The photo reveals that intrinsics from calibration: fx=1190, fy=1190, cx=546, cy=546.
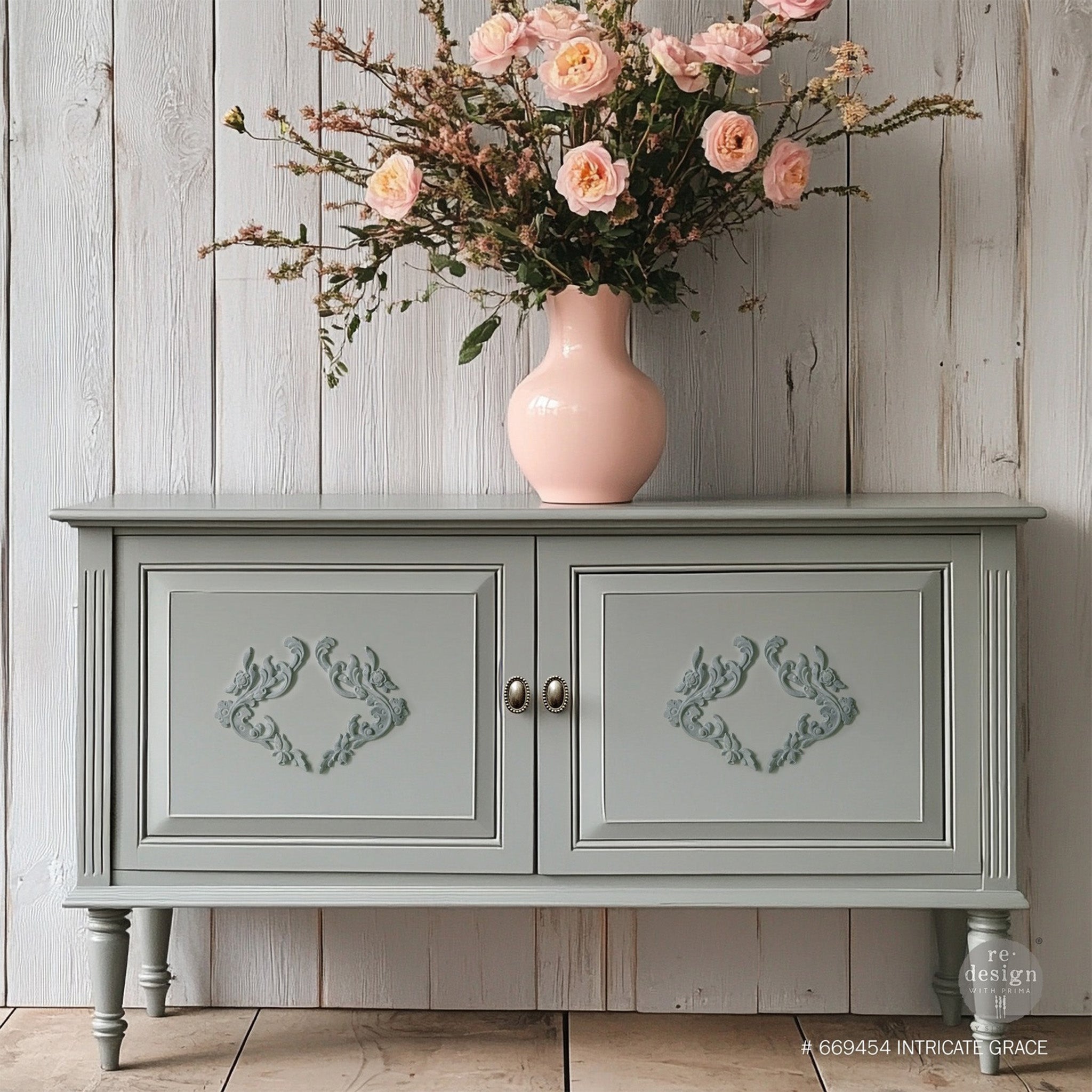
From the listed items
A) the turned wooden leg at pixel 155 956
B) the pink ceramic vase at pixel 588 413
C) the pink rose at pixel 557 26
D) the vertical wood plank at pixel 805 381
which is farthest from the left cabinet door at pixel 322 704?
the pink rose at pixel 557 26

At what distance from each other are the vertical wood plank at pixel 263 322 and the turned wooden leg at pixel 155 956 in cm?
9

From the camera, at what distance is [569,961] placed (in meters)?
1.83

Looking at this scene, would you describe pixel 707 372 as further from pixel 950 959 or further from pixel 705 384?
pixel 950 959

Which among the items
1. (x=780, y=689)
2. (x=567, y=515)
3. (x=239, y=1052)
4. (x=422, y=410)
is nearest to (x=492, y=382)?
(x=422, y=410)

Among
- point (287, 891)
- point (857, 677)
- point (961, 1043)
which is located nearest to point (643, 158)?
point (857, 677)

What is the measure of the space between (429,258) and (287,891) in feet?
2.88

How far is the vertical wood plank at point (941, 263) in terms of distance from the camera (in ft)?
5.83

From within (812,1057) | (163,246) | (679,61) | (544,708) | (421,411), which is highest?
(679,61)

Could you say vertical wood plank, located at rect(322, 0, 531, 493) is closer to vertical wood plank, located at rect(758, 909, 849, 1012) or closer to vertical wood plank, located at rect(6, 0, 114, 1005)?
vertical wood plank, located at rect(6, 0, 114, 1005)

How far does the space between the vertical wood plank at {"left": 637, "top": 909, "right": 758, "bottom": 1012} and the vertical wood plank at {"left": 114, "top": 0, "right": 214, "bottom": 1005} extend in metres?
1.00

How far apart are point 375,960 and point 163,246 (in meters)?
1.14

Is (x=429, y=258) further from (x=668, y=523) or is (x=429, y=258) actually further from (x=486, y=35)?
(x=668, y=523)

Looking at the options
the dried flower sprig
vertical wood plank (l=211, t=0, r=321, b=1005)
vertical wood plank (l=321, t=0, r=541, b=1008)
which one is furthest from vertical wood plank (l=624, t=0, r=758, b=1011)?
vertical wood plank (l=211, t=0, r=321, b=1005)

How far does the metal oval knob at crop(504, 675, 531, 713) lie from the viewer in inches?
59.0
